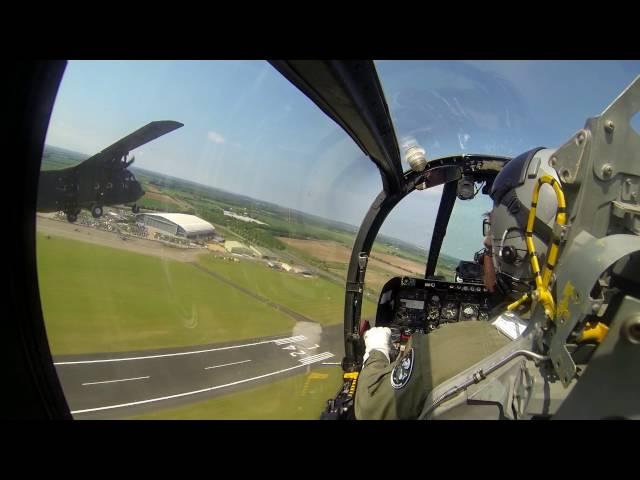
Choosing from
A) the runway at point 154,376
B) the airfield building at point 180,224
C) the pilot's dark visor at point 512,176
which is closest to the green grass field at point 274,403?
the runway at point 154,376

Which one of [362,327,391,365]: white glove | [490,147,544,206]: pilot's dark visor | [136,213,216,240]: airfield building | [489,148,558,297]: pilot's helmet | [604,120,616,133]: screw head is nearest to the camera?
[604,120,616,133]: screw head

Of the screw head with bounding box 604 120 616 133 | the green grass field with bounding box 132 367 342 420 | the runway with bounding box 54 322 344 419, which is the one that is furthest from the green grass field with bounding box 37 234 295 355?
the screw head with bounding box 604 120 616 133

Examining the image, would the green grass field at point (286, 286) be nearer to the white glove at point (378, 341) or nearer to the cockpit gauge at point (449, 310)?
the white glove at point (378, 341)

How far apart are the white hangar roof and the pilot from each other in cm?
102

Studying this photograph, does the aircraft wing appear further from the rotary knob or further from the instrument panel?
the rotary knob

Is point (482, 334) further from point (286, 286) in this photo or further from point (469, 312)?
point (469, 312)

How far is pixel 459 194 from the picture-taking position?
10.3ft

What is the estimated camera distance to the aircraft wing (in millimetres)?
980

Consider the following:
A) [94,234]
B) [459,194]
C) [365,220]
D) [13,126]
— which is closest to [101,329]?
[94,234]

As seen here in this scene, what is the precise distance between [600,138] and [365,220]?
1941 mm

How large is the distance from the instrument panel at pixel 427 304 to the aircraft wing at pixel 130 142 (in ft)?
8.05

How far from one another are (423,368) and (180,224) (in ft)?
3.60

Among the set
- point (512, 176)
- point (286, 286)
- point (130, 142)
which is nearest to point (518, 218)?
point (512, 176)
